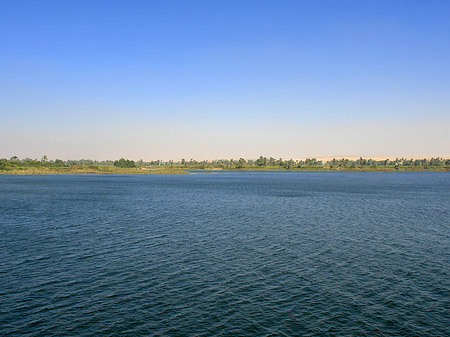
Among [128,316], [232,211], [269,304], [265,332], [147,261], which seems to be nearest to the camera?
[265,332]

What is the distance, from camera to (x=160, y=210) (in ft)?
247

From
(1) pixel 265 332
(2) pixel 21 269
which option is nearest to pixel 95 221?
(2) pixel 21 269

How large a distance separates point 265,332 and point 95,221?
45806 millimetres

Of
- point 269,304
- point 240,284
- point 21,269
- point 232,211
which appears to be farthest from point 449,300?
point 232,211

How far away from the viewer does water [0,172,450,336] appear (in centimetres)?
2367

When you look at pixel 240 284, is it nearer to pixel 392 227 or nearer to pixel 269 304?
pixel 269 304

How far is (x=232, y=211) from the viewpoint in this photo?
7481 centimetres

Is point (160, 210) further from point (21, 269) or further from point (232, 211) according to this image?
point (21, 269)

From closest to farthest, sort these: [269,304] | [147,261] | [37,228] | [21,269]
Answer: [269,304]
[21,269]
[147,261]
[37,228]

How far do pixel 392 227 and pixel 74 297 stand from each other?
49.6 meters

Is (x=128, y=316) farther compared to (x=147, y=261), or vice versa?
(x=147, y=261)

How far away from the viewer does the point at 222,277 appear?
106 ft

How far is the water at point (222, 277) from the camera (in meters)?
23.7

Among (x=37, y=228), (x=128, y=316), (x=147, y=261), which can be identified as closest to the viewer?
(x=128, y=316)
